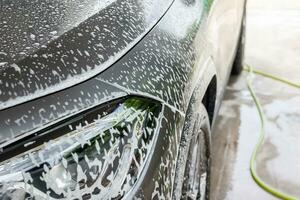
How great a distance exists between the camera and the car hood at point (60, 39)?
0.97 m

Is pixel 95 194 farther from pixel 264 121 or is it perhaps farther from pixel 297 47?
pixel 297 47

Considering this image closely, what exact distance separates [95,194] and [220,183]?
1.67 metres

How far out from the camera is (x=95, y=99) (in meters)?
1.02

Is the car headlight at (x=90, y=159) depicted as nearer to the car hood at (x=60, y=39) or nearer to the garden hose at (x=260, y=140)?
the car hood at (x=60, y=39)

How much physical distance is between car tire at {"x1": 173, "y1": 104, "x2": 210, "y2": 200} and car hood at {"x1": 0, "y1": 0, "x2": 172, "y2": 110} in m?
0.33

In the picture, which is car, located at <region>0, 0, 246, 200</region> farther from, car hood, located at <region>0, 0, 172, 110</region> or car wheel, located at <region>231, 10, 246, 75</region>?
car wheel, located at <region>231, 10, 246, 75</region>

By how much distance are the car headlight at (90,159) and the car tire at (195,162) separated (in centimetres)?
18

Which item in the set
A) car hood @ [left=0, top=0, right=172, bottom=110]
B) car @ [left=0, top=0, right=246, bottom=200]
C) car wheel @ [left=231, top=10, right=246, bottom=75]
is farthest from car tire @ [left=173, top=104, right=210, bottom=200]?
car wheel @ [left=231, top=10, right=246, bottom=75]

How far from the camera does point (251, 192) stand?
2.49 m

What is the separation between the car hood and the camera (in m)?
0.97

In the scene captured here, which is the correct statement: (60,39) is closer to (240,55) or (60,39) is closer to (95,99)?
(95,99)

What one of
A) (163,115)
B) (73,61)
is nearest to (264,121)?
(163,115)

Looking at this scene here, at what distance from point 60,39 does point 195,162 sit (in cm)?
75

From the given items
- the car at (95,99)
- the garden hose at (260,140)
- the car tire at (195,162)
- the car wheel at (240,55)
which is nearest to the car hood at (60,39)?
the car at (95,99)
